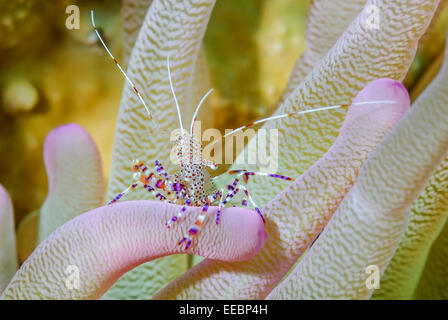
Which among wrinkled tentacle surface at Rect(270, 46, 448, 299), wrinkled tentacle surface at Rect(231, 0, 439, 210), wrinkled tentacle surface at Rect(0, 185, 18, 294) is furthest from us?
wrinkled tentacle surface at Rect(0, 185, 18, 294)

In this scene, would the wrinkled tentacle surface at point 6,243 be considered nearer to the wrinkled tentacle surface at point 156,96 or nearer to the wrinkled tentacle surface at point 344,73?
the wrinkled tentacle surface at point 156,96

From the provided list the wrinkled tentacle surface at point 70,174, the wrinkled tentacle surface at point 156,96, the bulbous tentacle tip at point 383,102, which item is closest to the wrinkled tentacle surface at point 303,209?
the bulbous tentacle tip at point 383,102

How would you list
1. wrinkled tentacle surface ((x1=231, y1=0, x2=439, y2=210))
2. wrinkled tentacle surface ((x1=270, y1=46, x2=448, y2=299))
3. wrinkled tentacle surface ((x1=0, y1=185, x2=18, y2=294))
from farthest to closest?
wrinkled tentacle surface ((x1=0, y1=185, x2=18, y2=294)) < wrinkled tentacle surface ((x1=231, y1=0, x2=439, y2=210)) < wrinkled tentacle surface ((x1=270, y1=46, x2=448, y2=299))

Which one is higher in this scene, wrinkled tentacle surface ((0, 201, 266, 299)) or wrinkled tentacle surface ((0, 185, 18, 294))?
wrinkled tentacle surface ((0, 201, 266, 299))

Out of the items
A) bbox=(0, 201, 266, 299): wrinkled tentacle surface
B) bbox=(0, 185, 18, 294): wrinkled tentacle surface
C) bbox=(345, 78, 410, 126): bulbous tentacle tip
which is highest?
bbox=(345, 78, 410, 126): bulbous tentacle tip

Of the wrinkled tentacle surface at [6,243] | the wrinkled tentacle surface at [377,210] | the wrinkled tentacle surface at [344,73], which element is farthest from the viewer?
the wrinkled tentacle surface at [6,243]

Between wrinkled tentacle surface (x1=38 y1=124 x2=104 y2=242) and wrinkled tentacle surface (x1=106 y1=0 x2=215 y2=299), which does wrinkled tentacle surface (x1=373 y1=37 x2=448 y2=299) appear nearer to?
wrinkled tentacle surface (x1=106 y1=0 x2=215 y2=299)

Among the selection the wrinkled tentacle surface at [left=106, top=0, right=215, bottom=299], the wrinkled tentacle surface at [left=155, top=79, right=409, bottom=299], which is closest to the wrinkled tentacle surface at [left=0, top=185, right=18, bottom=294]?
the wrinkled tentacle surface at [left=106, top=0, right=215, bottom=299]

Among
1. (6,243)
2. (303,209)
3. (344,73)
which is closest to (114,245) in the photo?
(303,209)

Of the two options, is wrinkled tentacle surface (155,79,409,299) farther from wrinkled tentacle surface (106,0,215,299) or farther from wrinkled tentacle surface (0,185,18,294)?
wrinkled tentacle surface (0,185,18,294)

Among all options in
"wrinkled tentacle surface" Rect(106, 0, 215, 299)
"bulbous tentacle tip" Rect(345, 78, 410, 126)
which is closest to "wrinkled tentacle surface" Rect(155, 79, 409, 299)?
"bulbous tentacle tip" Rect(345, 78, 410, 126)

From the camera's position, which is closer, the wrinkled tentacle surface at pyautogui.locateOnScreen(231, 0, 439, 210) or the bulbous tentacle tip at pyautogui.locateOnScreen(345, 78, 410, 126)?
the bulbous tentacle tip at pyautogui.locateOnScreen(345, 78, 410, 126)

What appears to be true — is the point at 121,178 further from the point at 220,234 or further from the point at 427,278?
the point at 427,278

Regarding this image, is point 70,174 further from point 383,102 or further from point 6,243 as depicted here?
point 383,102
